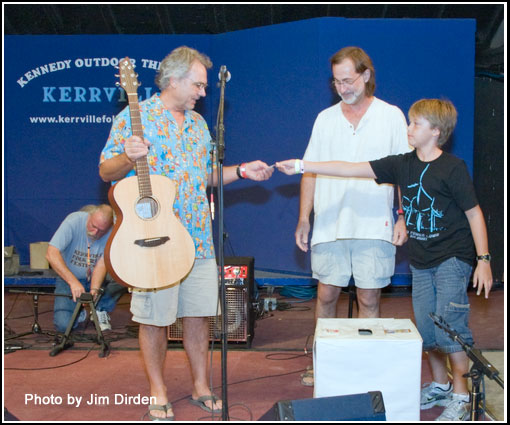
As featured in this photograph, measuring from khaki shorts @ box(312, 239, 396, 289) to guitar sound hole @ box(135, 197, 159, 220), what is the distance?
1124 mm

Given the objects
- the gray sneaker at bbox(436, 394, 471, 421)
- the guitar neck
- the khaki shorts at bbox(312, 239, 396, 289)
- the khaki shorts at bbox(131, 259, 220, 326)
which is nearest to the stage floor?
the gray sneaker at bbox(436, 394, 471, 421)

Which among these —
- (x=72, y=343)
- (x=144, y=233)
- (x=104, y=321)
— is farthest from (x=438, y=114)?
(x=104, y=321)

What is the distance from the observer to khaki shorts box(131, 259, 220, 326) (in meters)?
3.33

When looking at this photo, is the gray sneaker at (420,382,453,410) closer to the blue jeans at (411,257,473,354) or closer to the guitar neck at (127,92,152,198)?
the blue jeans at (411,257,473,354)

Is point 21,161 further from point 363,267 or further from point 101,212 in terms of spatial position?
point 363,267

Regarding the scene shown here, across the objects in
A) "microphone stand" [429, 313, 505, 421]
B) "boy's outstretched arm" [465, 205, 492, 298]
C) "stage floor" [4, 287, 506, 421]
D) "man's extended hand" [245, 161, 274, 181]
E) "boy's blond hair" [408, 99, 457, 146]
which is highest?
"boy's blond hair" [408, 99, 457, 146]

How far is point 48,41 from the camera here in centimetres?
771

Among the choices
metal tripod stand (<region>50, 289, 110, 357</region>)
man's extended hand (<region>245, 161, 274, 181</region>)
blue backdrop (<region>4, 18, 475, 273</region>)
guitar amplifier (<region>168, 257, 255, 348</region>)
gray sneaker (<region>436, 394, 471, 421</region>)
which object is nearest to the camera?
gray sneaker (<region>436, 394, 471, 421</region>)

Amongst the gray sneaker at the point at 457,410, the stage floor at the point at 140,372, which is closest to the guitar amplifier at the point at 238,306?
the stage floor at the point at 140,372

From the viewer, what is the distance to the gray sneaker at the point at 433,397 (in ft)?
11.7

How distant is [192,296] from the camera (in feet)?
11.4

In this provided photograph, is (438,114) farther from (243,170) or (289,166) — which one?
(243,170)

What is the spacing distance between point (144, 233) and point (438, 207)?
155 cm

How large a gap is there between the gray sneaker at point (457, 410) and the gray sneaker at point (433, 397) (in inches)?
7.8
